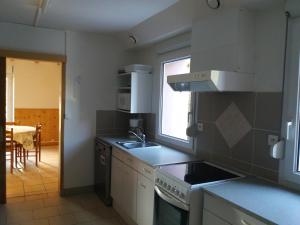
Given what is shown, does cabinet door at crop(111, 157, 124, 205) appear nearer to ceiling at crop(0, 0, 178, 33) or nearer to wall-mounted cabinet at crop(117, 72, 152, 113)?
wall-mounted cabinet at crop(117, 72, 152, 113)

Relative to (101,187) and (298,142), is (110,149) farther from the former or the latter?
(298,142)

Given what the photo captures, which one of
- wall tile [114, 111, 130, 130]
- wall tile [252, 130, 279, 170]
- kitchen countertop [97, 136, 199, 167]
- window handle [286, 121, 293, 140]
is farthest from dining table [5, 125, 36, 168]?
window handle [286, 121, 293, 140]

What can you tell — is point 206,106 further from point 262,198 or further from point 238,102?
point 262,198

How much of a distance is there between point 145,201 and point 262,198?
1.15 meters

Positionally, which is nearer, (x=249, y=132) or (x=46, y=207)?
(x=249, y=132)

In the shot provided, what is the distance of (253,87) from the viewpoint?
2051mm

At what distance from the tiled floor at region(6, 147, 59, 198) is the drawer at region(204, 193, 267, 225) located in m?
2.81

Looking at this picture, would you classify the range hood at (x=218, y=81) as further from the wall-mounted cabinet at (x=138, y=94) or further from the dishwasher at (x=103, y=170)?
the dishwasher at (x=103, y=170)

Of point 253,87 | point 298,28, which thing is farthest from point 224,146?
point 298,28

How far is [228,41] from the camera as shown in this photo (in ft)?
6.40

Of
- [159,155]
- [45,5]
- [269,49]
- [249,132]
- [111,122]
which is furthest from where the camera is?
[111,122]

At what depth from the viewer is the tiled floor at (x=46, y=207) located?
2924mm

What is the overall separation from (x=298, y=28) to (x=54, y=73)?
6494 millimetres

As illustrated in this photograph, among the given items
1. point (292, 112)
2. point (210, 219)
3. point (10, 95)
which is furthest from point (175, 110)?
point (10, 95)
